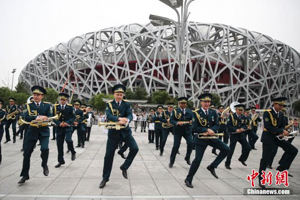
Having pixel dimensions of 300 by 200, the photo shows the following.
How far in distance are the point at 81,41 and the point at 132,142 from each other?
6095 centimetres

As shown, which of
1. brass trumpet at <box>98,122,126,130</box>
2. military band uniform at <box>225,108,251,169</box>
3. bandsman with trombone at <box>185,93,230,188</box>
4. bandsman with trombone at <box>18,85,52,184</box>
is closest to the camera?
brass trumpet at <box>98,122,126,130</box>

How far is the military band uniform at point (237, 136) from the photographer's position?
24.5ft

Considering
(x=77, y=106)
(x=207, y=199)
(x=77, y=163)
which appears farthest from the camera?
(x=77, y=106)

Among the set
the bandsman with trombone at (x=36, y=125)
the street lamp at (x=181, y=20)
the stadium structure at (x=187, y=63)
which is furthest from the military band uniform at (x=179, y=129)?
the stadium structure at (x=187, y=63)

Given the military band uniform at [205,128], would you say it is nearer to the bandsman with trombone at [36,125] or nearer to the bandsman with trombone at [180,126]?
the bandsman with trombone at [180,126]

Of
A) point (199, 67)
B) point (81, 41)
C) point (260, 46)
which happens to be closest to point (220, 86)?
point (199, 67)

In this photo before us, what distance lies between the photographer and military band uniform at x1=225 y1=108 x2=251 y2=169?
748 cm

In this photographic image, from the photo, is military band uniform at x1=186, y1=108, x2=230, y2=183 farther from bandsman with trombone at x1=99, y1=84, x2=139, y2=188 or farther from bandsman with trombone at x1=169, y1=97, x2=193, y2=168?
bandsman with trombone at x1=99, y1=84, x2=139, y2=188

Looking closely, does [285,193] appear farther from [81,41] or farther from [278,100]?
[81,41]

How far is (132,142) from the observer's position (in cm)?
531

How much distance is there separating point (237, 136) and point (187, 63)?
161 ft

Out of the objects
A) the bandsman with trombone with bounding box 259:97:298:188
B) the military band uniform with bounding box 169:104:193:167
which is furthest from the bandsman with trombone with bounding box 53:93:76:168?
the bandsman with trombone with bounding box 259:97:298:188

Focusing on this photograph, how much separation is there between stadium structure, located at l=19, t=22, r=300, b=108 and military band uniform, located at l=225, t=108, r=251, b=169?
44392mm

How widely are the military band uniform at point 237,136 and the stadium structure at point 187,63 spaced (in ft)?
146
